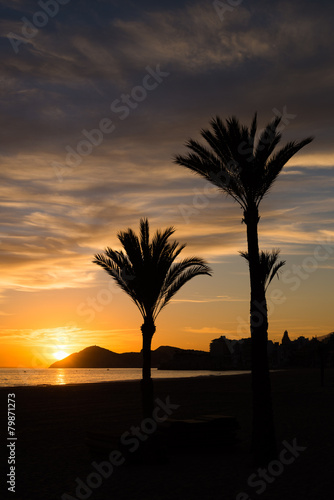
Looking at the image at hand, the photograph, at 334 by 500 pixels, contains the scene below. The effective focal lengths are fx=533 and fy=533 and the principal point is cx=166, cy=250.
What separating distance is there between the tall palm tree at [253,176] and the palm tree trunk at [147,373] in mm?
6681

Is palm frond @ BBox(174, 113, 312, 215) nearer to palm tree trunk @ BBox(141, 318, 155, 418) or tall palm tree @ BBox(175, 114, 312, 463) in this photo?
tall palm tree @ BBox(175, 114, 312, 463)

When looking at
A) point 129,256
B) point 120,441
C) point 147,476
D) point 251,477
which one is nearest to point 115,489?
point 147,476

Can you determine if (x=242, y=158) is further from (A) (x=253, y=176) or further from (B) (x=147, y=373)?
(B) (x=147, y=373)

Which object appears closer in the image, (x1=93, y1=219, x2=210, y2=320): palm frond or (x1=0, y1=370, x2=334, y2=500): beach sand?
(x1=0, y1=370, x2=334, y2=500): beach sand

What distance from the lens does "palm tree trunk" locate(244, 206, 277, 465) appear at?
41.9ft

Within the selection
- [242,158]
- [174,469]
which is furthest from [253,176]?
[174,469]

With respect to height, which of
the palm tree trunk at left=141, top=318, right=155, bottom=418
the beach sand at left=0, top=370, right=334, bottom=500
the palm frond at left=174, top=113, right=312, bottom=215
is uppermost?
the palm frond at left=174, top=113, right=312, bottom=215

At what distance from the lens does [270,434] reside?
12.9 m

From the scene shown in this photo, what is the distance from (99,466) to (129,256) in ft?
28.7

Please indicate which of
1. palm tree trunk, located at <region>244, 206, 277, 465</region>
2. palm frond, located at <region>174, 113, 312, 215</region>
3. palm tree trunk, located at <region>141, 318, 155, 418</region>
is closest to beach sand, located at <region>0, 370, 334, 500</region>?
palm tree trunk, located at <region>244, 206, 277, 465</region>

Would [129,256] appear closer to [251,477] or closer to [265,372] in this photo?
[265,372]

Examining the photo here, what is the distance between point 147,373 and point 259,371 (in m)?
7.20

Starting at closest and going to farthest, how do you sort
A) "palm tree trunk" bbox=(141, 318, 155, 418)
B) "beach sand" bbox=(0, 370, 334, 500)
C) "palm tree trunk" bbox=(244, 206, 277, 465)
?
"beach sand" bbox=(0, 370, 334, 500)
"palm tree trunk" bbox=(244, 206, 277, 465)
"palm tree trunk" bbox=(141, 318, 155, 418)

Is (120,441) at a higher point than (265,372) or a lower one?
lower
